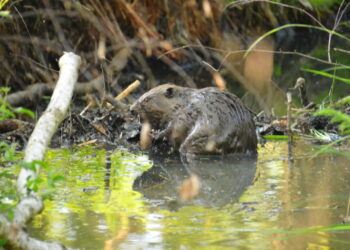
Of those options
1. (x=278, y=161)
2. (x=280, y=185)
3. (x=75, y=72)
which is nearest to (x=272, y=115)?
(x=278, y=161)

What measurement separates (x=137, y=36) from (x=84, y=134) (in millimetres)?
3164

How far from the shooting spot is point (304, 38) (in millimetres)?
13742

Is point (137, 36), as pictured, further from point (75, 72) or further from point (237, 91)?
point (75, 72)

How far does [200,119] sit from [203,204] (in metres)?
1.80

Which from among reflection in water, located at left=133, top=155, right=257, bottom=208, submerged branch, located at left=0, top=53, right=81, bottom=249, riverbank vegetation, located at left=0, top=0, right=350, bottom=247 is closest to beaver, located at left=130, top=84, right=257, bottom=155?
reflection in water, located at left=133, top=155, right=257, bottom=208

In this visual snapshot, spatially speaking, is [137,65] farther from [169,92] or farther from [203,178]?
[203,178]

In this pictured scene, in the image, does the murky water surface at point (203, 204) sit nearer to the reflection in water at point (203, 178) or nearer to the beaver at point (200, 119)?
the reflection in water at point (203, 178)

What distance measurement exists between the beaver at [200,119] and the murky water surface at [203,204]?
181 mm

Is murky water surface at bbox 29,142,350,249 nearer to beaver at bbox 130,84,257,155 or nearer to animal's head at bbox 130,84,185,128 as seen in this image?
beaver at bbox 130,84,257,155

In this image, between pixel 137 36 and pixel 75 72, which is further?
pixel 137 36

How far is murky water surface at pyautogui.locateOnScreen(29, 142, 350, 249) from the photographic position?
3.56m

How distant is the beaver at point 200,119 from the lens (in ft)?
19.2

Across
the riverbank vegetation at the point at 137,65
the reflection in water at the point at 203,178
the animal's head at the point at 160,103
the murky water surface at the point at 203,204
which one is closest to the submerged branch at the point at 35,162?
the murky water surface at the point at 203,204

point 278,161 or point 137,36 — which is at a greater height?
point 137,36
